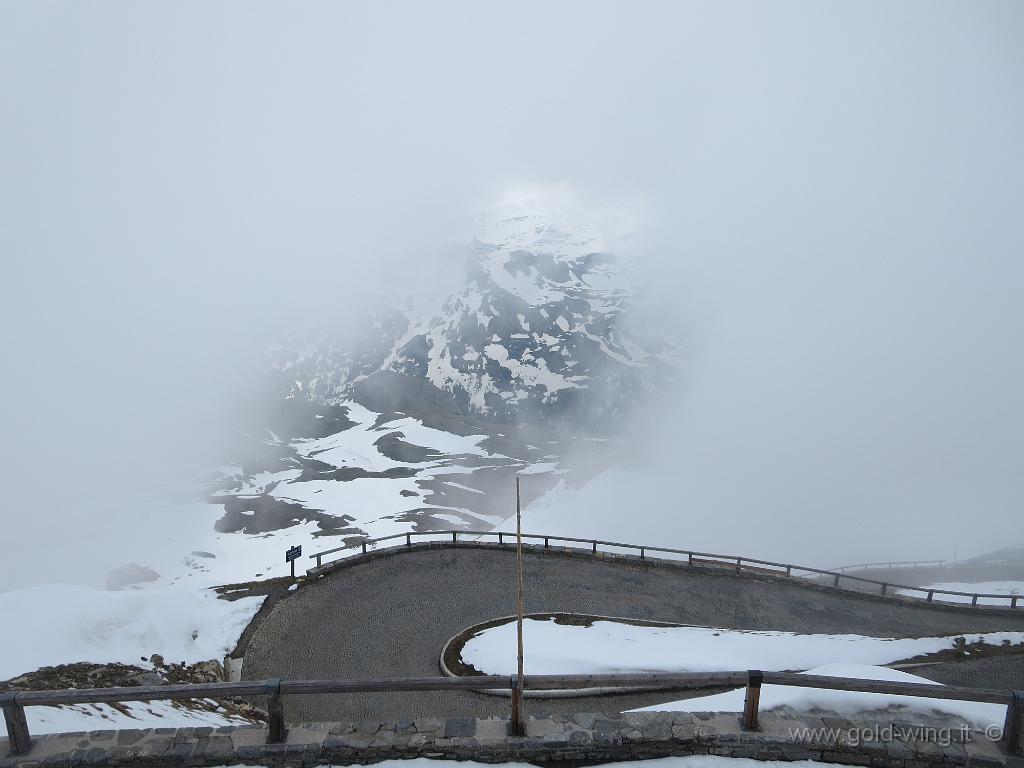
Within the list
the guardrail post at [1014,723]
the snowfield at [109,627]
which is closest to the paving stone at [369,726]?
the guardrail post at [1014,723]

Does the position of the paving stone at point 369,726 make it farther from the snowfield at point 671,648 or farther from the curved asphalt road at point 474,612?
the snowfield at point 671,648

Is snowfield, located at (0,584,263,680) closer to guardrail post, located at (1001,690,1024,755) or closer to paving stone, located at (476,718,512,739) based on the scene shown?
paving stone, located at (476,718,512,739)

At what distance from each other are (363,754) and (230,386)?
211m

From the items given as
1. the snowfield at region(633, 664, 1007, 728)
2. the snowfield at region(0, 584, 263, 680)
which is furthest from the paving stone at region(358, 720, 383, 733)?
the snowfield at region(0, 584, 263, 680)

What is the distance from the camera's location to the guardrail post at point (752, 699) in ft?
19.6

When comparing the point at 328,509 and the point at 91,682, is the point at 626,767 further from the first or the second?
the point at 328,509

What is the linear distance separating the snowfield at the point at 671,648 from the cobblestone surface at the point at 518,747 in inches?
262

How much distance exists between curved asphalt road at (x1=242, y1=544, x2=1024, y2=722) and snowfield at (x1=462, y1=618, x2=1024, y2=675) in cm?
74

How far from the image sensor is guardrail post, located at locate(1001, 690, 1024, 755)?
18.9 ft

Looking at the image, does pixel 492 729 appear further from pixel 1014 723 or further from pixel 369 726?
pixel 1014 723

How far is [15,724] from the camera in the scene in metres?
5.90

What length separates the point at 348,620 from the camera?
1634 centimetres

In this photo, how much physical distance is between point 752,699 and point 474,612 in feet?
41.3

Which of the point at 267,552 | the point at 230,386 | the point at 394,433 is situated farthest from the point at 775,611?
the point at 230,386
